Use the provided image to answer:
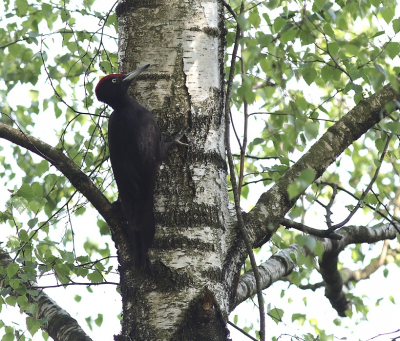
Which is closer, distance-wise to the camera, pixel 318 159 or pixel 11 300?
pixel 318 159

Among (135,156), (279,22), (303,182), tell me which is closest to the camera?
(303,182)

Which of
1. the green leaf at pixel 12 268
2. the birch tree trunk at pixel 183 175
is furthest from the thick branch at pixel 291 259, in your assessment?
the green leaf at pixel 12 268

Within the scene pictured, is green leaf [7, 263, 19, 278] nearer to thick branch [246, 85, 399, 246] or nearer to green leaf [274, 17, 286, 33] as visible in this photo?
thick branch [246, 85, 399, 246]

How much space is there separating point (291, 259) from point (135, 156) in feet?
3.36

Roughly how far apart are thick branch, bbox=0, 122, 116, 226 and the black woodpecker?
0.36ft

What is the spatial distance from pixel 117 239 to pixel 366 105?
1.21m

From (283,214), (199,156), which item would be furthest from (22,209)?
(283,214)

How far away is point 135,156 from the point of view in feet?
8.68

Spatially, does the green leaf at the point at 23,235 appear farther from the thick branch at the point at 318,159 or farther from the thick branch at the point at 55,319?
the thick branch at the point at 318,159

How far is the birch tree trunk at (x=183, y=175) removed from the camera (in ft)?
6.42

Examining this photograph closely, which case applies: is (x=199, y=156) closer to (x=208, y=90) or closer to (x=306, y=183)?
(x=208, y=90)

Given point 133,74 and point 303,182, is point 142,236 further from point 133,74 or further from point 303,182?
point 303,182

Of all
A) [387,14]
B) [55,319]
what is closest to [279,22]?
[387,14]

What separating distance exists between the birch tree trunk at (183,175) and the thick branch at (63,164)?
21 centimetres
